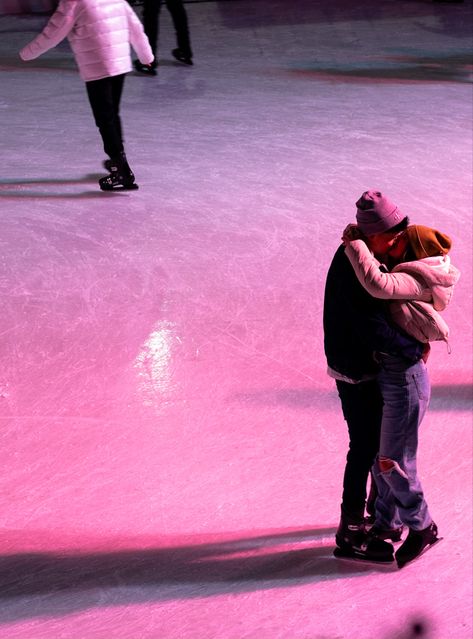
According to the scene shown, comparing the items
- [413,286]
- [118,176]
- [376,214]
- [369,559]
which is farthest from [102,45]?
[369,559]

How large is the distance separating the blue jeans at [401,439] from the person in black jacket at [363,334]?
5cm

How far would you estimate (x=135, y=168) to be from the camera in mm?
6883

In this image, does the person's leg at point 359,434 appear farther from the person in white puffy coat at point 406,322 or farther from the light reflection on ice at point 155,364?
the light reflection on ice at point 155,364

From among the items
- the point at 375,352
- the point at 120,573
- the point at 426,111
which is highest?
the point at 375,352

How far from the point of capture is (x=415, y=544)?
3.26 m

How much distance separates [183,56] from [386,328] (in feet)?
23.5

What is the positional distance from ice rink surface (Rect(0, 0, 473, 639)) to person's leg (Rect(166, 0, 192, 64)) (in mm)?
656

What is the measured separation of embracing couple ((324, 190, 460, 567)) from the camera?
2.77m

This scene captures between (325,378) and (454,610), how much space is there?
1.49m

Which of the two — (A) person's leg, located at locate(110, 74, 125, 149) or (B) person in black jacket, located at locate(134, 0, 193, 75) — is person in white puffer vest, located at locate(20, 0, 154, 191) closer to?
(A) person's leg, located at locate(110, 74, 125, 149)

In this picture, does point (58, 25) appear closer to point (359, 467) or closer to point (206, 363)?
point (206, 363)

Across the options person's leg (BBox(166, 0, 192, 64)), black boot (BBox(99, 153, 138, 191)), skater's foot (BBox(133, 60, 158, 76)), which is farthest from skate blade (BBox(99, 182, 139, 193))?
person's leg (BBox(166, 0, 192, 64))

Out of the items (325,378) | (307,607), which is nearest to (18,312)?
(325,378)

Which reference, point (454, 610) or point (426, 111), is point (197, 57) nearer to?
point (426, 111)
